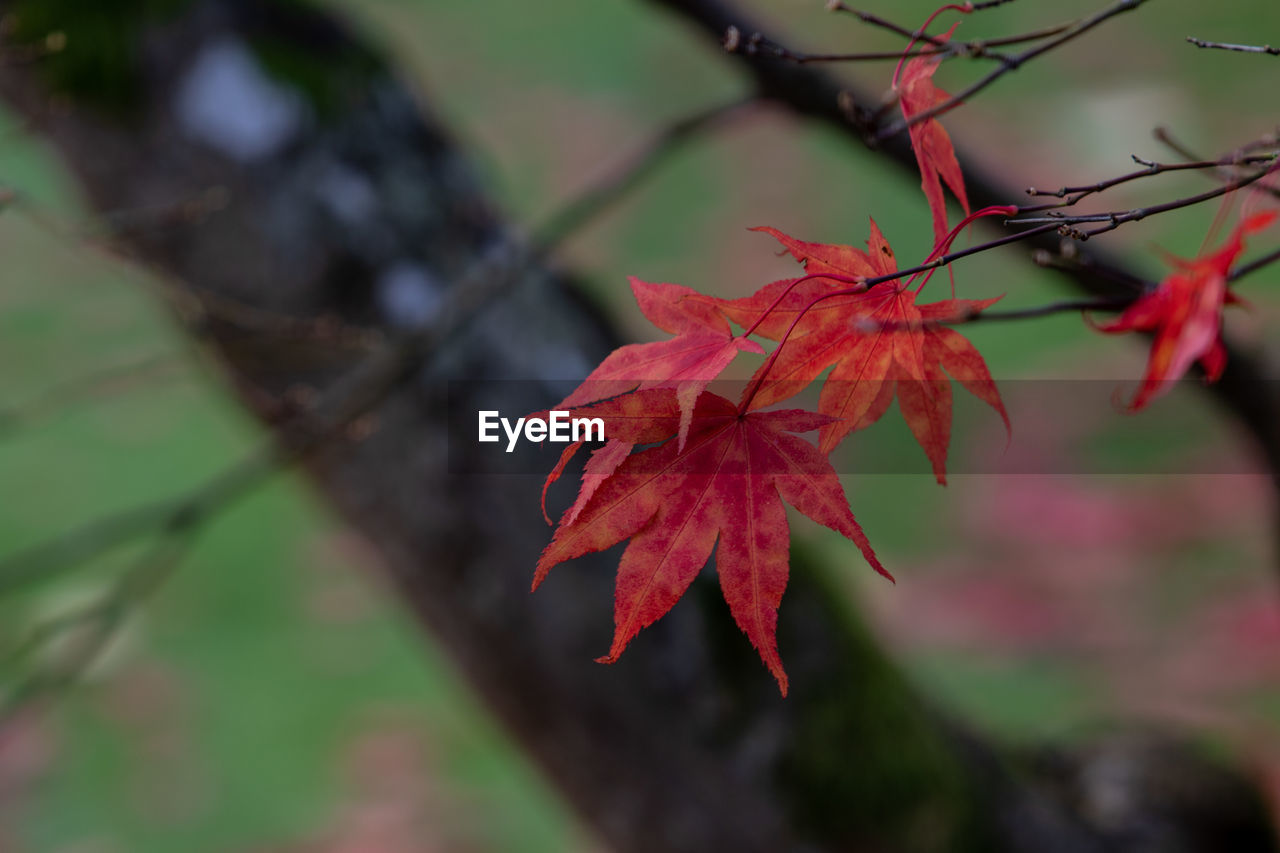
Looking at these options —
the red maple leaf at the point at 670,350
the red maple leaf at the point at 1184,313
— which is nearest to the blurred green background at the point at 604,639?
the red maple leaf at the point at 670,350

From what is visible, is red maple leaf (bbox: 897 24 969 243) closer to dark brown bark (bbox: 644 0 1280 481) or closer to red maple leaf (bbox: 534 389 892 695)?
red maple leaf (bbox: 534 389 892 695)

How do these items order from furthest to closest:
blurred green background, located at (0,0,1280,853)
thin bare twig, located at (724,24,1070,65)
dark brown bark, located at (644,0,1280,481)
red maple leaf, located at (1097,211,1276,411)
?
blurred green background, located at (0,0,1280,853)
dark brown bark, located at (644,0,1280,481)
thin bare twig, located at (724,24,1070,65)
red maple leaf, located at (1097,211,1276,411)

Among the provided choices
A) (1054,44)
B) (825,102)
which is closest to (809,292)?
Answer: (1054,44)

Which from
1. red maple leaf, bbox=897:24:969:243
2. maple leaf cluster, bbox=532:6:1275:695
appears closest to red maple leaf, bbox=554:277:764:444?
maple leaf cluster, bbox=532:6:1275:695

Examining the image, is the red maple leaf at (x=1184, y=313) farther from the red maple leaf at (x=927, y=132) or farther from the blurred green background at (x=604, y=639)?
the blurred green background at (x=604, y=639)

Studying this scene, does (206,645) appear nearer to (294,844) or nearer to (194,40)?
(294,844)

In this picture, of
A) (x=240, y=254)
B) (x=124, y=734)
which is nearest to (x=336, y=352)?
(x=240, y=254)
